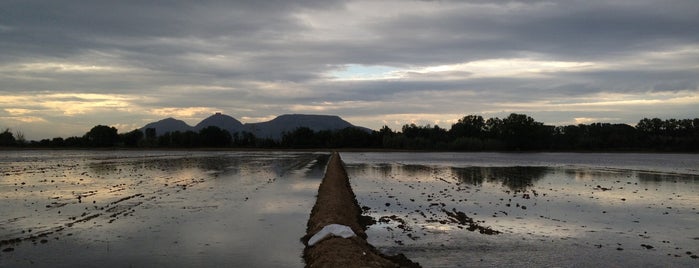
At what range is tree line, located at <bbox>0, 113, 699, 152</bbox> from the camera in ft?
500

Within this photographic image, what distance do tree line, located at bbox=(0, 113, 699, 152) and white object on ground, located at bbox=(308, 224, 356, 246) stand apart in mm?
152286

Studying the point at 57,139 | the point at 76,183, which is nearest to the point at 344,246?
the point at 76,183

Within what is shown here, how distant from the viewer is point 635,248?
13.0 m

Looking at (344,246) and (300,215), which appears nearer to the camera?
(344,246)

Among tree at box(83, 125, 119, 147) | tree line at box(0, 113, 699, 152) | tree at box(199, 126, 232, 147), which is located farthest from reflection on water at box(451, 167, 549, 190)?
tree at box(83, 125, 119, 147)

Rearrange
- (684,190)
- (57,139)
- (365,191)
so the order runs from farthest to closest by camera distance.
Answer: (57,139) → (684,190) → (365,191)

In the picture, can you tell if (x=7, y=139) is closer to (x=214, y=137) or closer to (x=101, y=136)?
(x=101, y=136)

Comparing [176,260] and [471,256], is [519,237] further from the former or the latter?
[176,260]

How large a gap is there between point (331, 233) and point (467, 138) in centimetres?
15781

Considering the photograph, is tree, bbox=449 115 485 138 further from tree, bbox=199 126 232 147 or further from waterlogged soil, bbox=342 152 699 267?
waterlogged soil, bbox=342 152 699 267

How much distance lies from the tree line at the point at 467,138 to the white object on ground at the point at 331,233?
152286 mm

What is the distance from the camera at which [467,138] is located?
16500 centimetres

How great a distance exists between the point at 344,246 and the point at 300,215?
6.99 metres

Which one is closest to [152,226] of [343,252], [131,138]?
[343,252]
